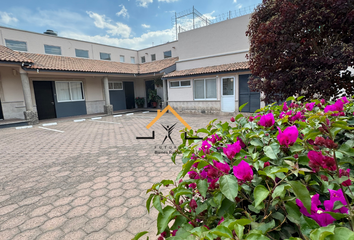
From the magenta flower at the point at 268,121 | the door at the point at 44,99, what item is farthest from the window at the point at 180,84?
the magenta flower at the point at 268,121

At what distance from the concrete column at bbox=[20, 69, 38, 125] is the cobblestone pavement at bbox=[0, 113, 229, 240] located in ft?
19.3

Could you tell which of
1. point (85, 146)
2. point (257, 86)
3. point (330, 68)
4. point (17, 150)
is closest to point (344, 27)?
point (330, 68)

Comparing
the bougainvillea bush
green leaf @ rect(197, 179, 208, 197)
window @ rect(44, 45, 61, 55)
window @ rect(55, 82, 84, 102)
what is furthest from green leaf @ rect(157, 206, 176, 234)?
window @ rect(44, 45, 61, 55)

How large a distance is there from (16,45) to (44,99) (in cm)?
527

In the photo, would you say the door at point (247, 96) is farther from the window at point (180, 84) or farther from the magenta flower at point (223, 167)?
the magenta flower at point (223, 167)

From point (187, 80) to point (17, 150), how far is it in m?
10.7

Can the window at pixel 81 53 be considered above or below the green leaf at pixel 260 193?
above

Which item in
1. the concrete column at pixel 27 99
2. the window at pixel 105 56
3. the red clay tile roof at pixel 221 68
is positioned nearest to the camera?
the concrete column at pixel 27 99

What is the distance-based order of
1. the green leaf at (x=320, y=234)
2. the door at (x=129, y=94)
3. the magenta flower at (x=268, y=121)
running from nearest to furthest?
the green leaf at (x=320, y=234) → the magenta flower at (x=268, y=121) → the door at (x=129, y=94)

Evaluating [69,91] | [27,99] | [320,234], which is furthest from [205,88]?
[320,234]

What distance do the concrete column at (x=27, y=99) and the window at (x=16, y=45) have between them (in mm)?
6306

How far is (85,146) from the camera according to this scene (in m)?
5.84

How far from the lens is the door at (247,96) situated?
11.0 metres

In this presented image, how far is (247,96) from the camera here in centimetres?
1123
